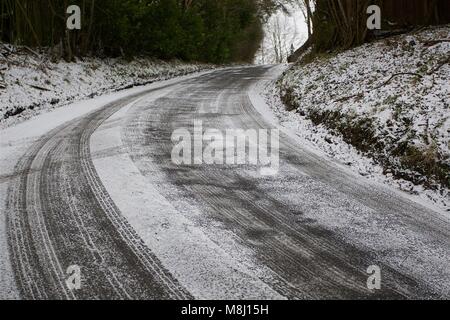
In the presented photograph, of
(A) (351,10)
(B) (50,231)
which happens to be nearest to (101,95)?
(A) (351,10)

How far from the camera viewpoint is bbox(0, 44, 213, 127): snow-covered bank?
417 inches

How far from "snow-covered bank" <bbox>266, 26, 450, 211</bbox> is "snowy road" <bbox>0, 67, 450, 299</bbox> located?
1.91 ft

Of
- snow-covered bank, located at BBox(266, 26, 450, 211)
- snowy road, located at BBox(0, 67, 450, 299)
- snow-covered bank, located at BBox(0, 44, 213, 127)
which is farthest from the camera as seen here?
snow-covered bank, located at BBox(0, 44, 213, 127)

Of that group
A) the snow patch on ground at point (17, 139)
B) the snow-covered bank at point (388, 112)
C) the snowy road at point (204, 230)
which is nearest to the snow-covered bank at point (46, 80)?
the snow patch on ground at point (17, 139)

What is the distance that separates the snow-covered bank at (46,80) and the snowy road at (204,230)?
5.01 m

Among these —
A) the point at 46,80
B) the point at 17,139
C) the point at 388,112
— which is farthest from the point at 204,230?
the point at 46,80

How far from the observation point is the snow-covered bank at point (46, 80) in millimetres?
10602

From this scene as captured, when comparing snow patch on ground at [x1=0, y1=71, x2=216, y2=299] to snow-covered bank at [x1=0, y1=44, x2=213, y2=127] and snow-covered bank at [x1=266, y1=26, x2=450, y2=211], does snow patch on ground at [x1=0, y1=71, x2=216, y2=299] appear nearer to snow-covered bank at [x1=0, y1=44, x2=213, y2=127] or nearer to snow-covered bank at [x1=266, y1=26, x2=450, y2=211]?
snow-covered bank at [x1=0, y1=44, x2=213, y2=127]

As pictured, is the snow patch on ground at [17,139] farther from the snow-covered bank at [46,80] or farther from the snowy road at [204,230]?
the snow-covered bank at [46,80]

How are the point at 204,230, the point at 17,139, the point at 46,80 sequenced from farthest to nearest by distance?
the point at 46,80, the point at 17,139, the point at 204,230

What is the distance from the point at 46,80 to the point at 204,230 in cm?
1089

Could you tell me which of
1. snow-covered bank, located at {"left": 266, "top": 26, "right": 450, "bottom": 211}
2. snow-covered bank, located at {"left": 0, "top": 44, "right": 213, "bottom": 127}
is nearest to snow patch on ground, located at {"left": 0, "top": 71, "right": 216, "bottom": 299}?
snow-covered bank, located at {"left": 0, "top": 44, "right": 213, "bottom": 127}

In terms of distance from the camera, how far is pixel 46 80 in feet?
42.0

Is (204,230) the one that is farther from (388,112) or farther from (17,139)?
(17,139)
